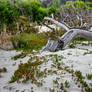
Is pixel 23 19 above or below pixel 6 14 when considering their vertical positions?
below

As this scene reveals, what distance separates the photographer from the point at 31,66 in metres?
7.37

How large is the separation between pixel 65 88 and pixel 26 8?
33.7 meters

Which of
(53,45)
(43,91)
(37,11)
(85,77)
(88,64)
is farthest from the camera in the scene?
(37,11)

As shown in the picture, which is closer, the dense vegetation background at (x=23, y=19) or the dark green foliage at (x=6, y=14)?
the dense vegetation background at (x=23, y=19)

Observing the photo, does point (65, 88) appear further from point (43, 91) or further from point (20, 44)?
point (20, 44)

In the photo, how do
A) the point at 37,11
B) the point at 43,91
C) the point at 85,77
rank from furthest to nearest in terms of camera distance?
1. the point at 37,11
2. the point at 85,77
3. the point at 43,91

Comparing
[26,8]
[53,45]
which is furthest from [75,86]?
[26,8]

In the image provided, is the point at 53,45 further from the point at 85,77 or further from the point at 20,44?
the point at 85,77

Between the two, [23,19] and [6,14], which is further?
[23,19]

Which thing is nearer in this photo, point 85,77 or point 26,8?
point 85,77

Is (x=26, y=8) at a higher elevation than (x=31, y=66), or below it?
higher

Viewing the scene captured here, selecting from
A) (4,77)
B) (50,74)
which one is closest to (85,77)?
(50,74)

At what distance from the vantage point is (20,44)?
47.0 ft

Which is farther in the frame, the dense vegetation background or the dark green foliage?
the dark green foliage
